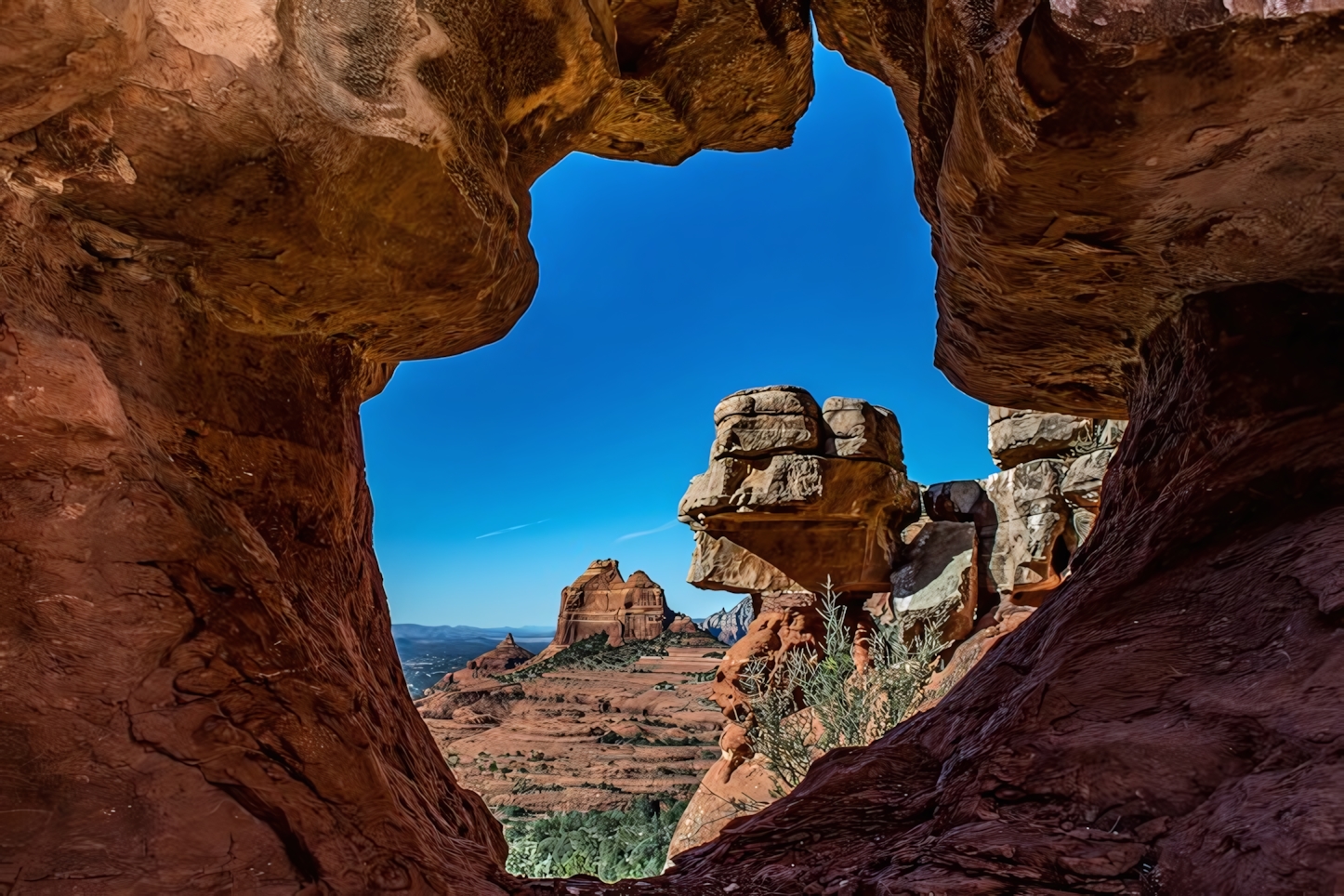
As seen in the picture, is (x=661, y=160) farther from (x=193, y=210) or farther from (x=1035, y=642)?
(x=1035, y=642)

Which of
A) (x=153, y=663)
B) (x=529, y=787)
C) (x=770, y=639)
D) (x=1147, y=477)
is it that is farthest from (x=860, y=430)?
(x=529, y=787)

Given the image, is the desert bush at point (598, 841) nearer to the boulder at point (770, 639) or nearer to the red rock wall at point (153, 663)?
the boulder at point (770, 639)

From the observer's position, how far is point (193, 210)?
191 cm

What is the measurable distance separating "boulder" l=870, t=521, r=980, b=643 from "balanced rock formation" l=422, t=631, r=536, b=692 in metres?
36.6

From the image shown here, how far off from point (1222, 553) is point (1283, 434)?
1.41 ft

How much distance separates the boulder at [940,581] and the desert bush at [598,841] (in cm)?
586

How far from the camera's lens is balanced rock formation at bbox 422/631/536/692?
46503 millimetres

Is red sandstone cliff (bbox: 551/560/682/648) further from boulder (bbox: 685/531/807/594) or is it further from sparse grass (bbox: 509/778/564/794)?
boulder (bbox: 685/531/807/594)

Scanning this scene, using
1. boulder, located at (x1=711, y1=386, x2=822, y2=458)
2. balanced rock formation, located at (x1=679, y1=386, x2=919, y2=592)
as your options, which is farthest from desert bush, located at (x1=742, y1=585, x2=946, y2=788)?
boulder, located at (x1=711, y1=386, x2=822, y2=458)

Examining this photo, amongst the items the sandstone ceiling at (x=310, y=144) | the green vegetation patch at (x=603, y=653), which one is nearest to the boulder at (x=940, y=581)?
the sandstone ceiling at (x=310, y=144)

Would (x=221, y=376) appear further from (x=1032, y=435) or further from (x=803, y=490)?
(x=1032, y=435)

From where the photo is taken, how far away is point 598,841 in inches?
476

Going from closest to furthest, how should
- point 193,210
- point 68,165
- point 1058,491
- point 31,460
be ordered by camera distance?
point 31,460
point 68,165
point 193,210
point 1058,491

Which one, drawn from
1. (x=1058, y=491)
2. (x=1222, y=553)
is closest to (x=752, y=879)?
(x=1222, y=553)
